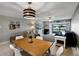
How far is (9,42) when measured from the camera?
1279mm

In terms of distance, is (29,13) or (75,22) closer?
(75,22)

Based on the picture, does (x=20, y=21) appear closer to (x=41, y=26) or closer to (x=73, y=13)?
(x=41, y=26)

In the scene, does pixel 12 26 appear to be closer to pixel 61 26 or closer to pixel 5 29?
pixel 5 29

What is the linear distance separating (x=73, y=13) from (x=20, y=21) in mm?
873

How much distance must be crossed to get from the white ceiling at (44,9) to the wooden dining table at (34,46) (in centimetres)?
44

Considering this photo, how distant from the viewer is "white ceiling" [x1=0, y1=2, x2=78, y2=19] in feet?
4.05

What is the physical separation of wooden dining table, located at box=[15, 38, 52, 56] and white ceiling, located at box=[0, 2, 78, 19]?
0.44m

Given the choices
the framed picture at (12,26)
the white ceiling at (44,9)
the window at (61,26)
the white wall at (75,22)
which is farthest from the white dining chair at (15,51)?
the white wall at (75,22)

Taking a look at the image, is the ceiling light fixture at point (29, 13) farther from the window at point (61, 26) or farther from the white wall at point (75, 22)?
the white wall at point (75, 22)

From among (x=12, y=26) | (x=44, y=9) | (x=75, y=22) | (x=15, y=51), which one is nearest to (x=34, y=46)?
(x=15, y=51)

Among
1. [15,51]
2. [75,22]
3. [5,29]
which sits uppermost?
[75,22]

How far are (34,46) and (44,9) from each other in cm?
65

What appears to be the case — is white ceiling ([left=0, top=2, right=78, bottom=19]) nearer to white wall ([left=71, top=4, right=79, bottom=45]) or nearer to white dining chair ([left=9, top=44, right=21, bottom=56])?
white wall ([left=71, top=4, right=79, bottom=45])

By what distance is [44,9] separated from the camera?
1.30 m
